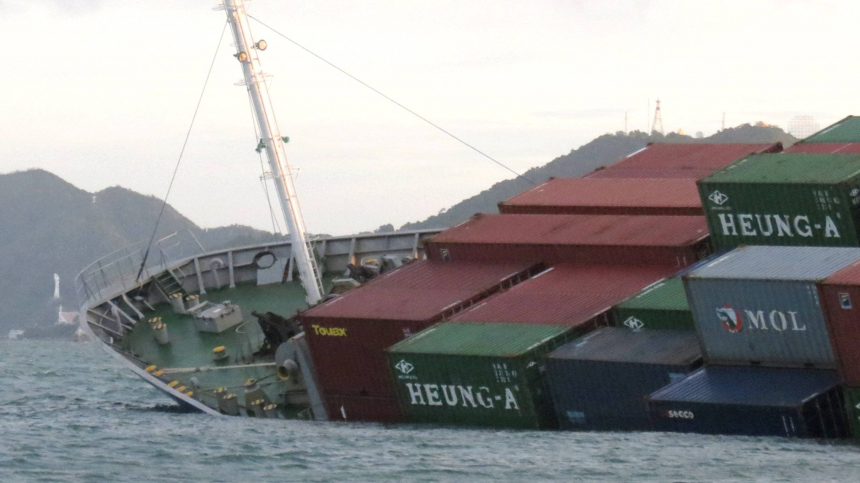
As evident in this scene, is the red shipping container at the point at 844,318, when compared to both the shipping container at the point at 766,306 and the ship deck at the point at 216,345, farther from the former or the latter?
A: the ship deck at the point at 216,345

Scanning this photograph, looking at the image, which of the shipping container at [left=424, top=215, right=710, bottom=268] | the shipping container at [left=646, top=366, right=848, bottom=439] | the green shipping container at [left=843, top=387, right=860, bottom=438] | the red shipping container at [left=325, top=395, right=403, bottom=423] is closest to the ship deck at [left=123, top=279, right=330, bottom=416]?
the red shipping container at [left=325, top=395, right=403, bottom=423]

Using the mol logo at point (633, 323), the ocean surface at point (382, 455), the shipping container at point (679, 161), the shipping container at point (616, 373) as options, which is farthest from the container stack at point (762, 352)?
the shipping container at point (679, 161)

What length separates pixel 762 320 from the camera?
29.5 meters

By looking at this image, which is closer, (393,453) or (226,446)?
(393,453)

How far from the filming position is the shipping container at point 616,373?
31.0 meters

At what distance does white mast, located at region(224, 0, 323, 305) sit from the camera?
47.5 meters

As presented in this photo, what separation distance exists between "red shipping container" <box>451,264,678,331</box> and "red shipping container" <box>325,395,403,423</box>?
279 centimetres

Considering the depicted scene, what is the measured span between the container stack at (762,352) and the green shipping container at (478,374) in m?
3.67

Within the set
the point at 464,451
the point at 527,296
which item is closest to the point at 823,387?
the point at 464,451

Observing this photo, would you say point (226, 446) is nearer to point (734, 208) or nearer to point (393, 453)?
point (393, 453)

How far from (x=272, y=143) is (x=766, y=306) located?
22576 millimetres

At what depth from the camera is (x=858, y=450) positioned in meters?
27.7

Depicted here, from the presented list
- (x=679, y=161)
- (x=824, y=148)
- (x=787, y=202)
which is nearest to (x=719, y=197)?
(x=787, y=202)

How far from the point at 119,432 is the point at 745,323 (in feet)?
57.1
